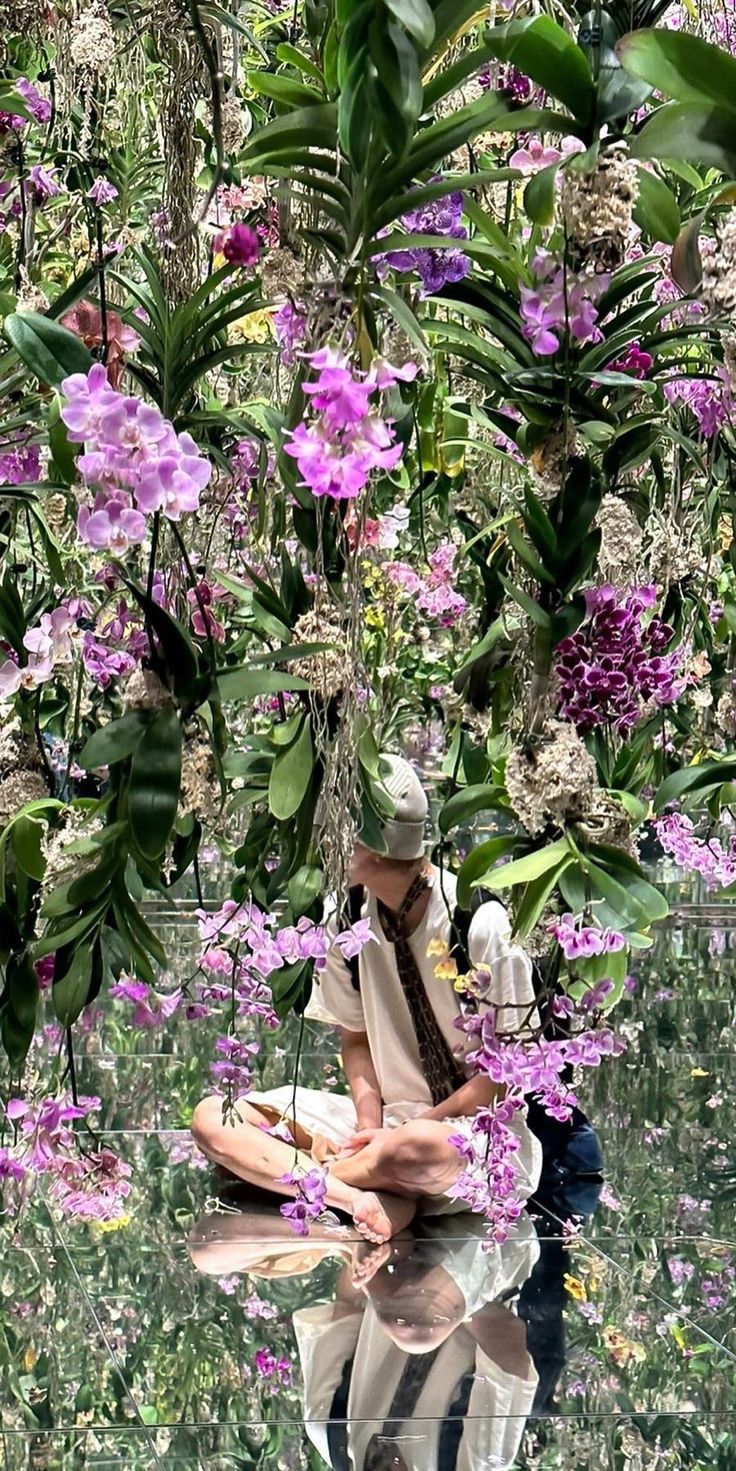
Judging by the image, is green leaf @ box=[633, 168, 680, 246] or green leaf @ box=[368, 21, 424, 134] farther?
green leaf @ box=[633, 168, 680, 246]

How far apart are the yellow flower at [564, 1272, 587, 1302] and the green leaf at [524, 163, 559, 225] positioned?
1.50m

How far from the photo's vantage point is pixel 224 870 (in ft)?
17.4

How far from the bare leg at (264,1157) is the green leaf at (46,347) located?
1.52 metres

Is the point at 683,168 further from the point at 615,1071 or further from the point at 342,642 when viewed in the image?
the point at 615,1071

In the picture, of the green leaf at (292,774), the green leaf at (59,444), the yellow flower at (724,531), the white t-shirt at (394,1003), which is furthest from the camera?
the white t-shirt at (394,1003)

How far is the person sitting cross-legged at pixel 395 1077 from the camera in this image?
7.57ft

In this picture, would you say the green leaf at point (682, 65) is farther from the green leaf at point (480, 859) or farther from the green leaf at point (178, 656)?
the green leaf at point (480, 859)

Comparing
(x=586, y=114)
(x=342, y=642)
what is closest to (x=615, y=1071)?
(x=342, y=642)

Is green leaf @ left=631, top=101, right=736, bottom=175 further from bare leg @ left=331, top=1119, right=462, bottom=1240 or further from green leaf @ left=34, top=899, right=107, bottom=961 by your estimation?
bare leg @ left=331, top=1119, right=462, bottom=1240

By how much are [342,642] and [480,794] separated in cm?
19

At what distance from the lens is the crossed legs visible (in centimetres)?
231

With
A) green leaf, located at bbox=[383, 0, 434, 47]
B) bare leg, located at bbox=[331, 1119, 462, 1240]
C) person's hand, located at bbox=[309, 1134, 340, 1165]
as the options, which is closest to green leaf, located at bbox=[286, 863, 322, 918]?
green leaf, located at bbox=[383, 0, 434, 47]

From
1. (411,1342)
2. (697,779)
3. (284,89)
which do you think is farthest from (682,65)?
(411,1342)

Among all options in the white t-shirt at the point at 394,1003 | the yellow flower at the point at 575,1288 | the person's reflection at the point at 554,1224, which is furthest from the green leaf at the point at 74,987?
the white t-shirt at the point at 394,1003
